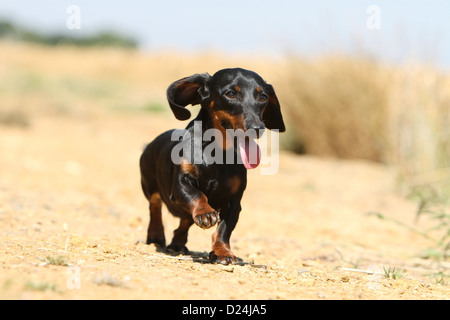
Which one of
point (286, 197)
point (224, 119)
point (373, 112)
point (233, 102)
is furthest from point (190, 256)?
point (373, 112)

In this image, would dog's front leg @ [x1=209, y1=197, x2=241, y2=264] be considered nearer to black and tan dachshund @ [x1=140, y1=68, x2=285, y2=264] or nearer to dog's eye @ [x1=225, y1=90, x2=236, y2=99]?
black and tan dachshund @ [x1=140, y1=68, x2=285, y2=264]

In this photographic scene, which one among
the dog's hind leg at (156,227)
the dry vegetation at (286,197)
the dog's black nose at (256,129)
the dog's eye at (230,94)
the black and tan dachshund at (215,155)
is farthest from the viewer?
the dog's hind leg at (156,227)

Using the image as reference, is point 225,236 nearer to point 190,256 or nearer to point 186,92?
point 190,256

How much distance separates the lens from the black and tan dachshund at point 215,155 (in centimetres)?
421

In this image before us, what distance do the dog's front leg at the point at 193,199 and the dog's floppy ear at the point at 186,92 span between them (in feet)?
1.83

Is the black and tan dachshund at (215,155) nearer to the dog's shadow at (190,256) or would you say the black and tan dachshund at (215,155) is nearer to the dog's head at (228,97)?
the dog's head at (228,97)

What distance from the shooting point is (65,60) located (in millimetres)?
38875

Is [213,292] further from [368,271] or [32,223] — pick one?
[32,223]

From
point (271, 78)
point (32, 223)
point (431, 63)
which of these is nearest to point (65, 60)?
point (271, 78)

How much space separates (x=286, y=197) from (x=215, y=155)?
17.3ft

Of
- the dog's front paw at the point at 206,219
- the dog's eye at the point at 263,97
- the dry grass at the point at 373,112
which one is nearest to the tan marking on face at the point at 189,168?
the dog's front paw at the point at 206,219

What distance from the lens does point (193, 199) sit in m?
4.20

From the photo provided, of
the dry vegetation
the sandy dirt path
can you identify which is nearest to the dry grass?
the dry vegetation
